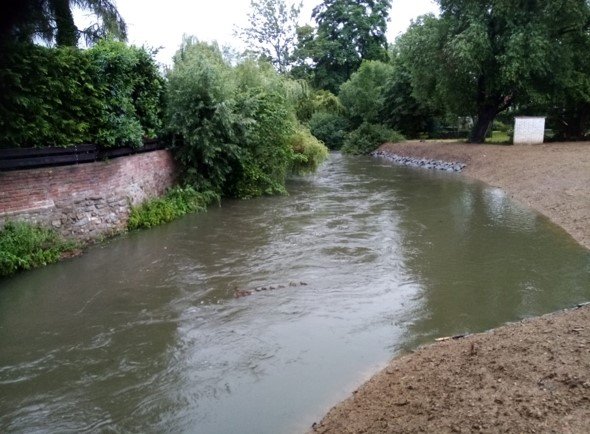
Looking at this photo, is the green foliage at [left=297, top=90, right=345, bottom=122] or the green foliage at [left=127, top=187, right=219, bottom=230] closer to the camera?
the green foliage at [left=127, top=187, right=219, bottom=230]

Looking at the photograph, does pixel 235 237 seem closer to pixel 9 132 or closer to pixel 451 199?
pixel 9 132

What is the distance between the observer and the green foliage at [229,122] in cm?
1333

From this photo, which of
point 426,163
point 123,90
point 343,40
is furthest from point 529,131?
point 343,40

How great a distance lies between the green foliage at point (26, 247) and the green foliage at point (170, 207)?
2.36m

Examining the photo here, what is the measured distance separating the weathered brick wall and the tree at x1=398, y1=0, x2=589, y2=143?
16276 mm

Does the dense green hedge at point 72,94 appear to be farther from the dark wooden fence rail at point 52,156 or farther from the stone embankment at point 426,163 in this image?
the stone embankment at point 426,163

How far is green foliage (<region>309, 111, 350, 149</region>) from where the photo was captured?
121 ft

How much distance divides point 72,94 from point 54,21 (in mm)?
3017

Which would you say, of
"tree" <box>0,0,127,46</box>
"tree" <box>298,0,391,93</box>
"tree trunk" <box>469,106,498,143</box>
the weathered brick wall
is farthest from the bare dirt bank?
"tree" <box>298,0,391,93</box>

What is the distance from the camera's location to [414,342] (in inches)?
218

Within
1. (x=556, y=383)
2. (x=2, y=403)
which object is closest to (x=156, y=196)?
(x=2, y=403)

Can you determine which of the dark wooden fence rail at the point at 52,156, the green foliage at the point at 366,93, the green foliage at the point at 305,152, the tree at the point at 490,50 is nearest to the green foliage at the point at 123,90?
the dark wooden fence rail at the point at 52,156

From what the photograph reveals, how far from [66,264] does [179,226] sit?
10.9ft

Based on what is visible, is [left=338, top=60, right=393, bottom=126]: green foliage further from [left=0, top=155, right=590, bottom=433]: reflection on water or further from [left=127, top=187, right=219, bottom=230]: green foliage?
[left=0, top=155, right=590, bottom=433]: reflection on water
